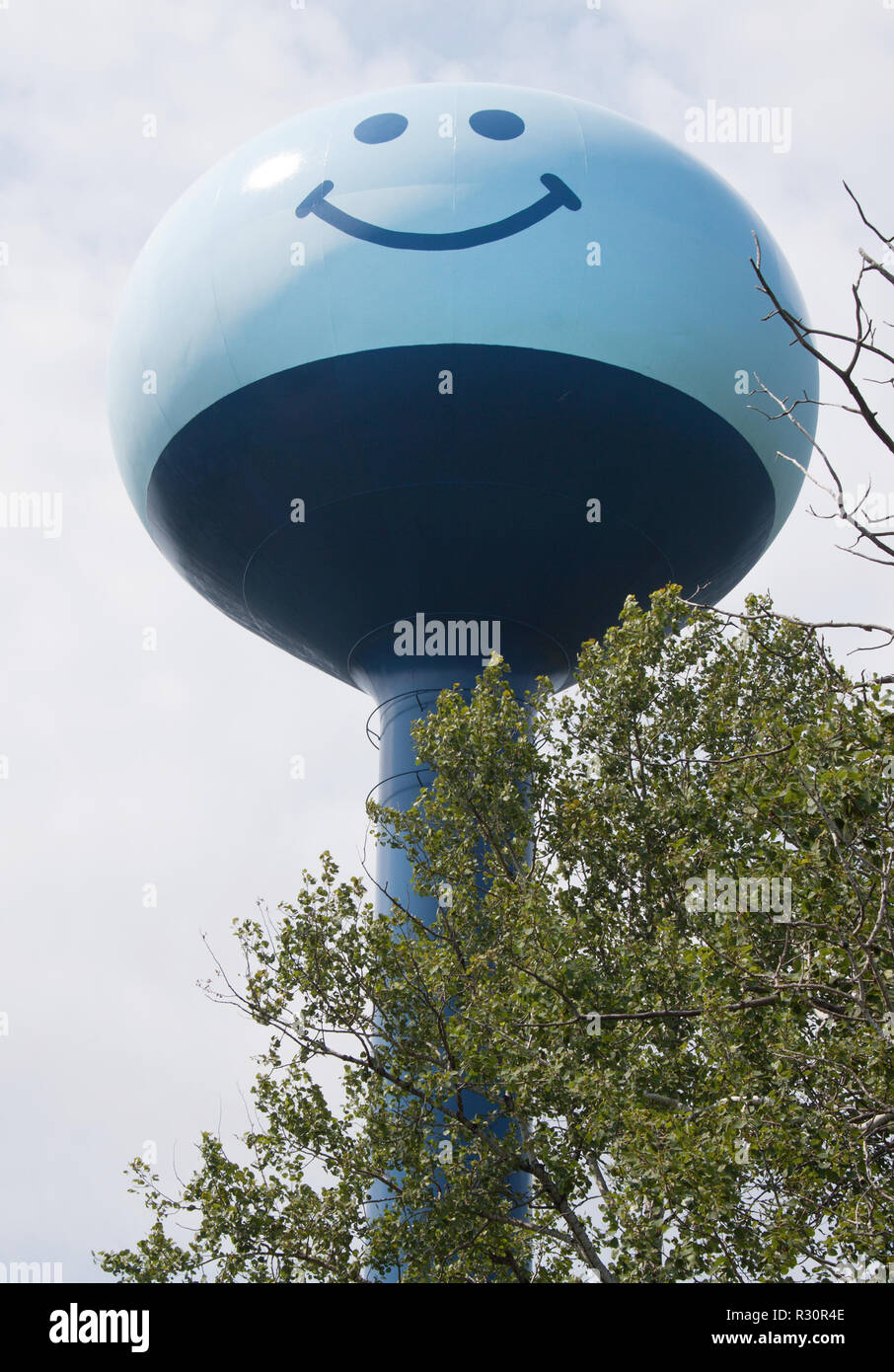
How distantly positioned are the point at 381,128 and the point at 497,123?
103cm

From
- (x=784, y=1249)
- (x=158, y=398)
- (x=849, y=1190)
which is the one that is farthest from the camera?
(x=158, y=398)

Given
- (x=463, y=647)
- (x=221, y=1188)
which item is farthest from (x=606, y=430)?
(x=221, y=1188)

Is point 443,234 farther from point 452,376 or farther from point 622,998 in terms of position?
point 622,998

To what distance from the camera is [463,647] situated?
14000mm

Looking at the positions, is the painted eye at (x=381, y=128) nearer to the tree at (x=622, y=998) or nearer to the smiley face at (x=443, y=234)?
the smiley face at (x=443, y=234)

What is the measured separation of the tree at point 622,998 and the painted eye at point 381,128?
5.20 metres

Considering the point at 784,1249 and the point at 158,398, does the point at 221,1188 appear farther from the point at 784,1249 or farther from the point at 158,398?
the point at 158,398

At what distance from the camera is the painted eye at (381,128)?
41.3 ft

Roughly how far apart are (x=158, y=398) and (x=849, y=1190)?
30.3 feet

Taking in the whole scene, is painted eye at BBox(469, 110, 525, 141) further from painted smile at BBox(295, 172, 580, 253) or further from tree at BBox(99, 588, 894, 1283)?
tree at BBox(99, 588, 894, 1283)

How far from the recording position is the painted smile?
12.0 m

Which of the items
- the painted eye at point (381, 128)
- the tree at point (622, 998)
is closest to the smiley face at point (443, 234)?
the painted eye at point (381, 128)

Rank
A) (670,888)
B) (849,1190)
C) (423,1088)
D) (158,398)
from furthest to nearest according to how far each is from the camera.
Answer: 1. (158,398)
2. (670,888)
3. (423,1088)
4. (849,1190)

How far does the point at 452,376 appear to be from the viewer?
12.1 metres
